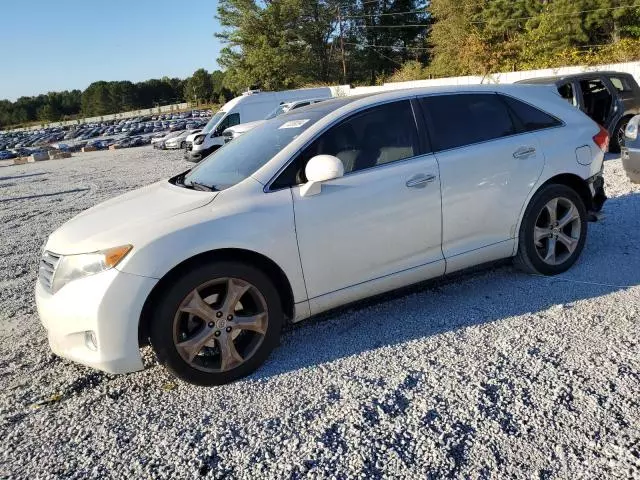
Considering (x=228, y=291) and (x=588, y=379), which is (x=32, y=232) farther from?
(x=588, y=379)

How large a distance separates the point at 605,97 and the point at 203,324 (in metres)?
9.58

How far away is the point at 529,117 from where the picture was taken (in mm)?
4211

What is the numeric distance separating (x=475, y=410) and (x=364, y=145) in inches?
74.3

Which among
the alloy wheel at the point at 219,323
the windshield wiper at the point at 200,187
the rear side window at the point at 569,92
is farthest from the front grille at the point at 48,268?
the rear side window at the point at 569,92

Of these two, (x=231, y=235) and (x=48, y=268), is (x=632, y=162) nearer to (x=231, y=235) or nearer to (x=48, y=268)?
(x=231, y=235)

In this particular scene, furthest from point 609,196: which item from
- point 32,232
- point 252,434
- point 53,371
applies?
point 32,232

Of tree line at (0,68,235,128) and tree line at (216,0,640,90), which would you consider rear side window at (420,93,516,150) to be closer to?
tree line at (216,0,640,90)

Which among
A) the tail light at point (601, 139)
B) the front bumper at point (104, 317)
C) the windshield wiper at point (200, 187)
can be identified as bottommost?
the front bumper at point (104, 317)

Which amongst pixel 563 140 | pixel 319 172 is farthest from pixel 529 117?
pixel 319 172

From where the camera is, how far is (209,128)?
20.2m

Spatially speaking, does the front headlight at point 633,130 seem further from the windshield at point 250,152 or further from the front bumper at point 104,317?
the front bumper at point 104,317

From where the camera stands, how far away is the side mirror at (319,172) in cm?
322

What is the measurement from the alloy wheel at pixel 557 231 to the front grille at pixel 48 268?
3.54 metres

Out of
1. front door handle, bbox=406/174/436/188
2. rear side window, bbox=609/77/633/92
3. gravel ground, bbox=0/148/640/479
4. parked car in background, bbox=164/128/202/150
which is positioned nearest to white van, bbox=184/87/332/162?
parked car in background, bbox=164/128/202/150
